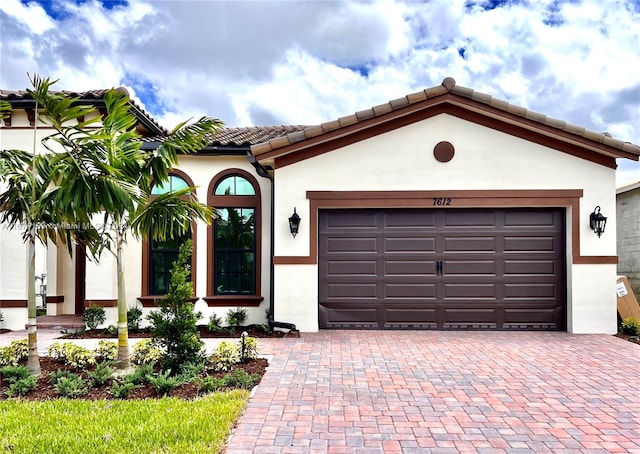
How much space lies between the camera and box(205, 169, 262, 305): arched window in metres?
9.85

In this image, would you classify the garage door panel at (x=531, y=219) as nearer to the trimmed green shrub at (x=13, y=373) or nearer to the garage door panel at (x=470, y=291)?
the garage door panel at (x=470, y=291)

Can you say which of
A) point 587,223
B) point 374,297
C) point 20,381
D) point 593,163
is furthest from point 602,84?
point 20,381

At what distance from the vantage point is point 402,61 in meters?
13.6

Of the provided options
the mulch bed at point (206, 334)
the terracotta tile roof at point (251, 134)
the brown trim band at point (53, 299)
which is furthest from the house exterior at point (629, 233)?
the brown trim band at point (53, 299)

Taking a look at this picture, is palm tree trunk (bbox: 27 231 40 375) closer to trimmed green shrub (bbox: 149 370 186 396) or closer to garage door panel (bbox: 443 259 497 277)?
trimmed green shrub (bbox: 149 370 186 396)

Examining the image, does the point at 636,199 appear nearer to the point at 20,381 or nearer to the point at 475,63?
the point at 475,63

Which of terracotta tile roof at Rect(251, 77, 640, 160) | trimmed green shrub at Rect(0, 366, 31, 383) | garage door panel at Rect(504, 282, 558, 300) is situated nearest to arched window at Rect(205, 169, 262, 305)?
terracotta tile roof at Rect(251, 77, 640, 160)

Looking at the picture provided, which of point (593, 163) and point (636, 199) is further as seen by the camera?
point (636, 199)

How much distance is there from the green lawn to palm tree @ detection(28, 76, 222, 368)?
1.53 m

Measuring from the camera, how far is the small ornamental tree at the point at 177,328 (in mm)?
5801

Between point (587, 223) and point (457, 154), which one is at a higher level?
point (457, 154)

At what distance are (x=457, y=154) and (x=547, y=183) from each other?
191cm

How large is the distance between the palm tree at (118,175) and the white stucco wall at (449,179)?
288cm

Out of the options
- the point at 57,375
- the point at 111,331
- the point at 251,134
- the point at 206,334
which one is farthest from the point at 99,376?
the point at 251,134
